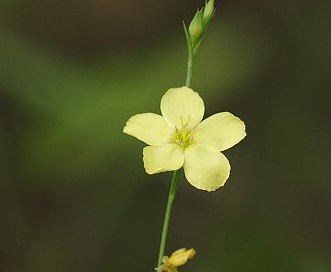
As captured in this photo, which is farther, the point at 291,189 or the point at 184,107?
the point at 291,189

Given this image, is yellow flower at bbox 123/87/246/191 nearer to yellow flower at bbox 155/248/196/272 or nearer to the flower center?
the flower center

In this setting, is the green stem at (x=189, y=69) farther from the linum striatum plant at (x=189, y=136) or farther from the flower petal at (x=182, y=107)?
the flower petal at (x=182, y=107)

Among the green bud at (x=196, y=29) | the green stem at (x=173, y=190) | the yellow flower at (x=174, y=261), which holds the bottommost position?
the yellow flower at (x=174, y=261)

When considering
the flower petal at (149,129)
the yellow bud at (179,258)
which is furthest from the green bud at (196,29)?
the yellow bud at (179,258)

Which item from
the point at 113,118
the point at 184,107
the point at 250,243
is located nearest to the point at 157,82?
the point at 113,118

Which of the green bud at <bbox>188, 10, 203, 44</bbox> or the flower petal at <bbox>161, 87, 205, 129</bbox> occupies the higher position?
the green bud at <bbox>188, 10, 203, 44</bbox>

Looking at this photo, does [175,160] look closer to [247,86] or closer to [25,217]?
[25,217]

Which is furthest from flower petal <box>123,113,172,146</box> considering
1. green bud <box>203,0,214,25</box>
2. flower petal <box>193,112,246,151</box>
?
green bud <box>203,0,214,25</box>
